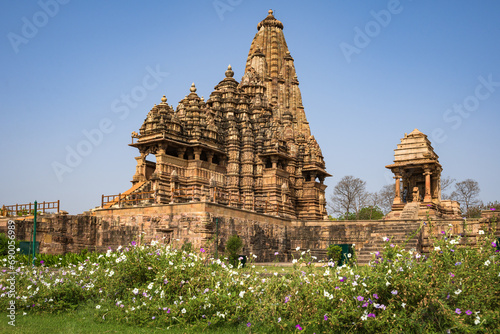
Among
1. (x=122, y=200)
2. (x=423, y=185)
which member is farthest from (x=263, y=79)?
(x=122, y=200)

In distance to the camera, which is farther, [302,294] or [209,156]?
[209,156]

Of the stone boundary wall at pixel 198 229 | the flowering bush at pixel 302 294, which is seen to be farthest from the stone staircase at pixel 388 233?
the flowering bush at pixel 302 294

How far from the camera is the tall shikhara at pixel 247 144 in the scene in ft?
105

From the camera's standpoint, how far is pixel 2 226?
25188 mm

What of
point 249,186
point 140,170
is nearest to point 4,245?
point 140,170

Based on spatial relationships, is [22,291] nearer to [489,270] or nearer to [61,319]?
[61,319]

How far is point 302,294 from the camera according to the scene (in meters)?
8.06

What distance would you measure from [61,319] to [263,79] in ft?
121

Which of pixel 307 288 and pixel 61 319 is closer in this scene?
pixel 307 288

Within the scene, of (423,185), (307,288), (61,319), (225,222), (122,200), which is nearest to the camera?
(307,288)

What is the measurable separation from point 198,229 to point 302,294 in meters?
15.2

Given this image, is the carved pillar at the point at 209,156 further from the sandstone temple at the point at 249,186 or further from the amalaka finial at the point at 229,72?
the amalaka finial at the point at 229,72

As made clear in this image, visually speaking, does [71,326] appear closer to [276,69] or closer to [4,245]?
[4,245]

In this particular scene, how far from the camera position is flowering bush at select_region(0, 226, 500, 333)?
722 centimetres
